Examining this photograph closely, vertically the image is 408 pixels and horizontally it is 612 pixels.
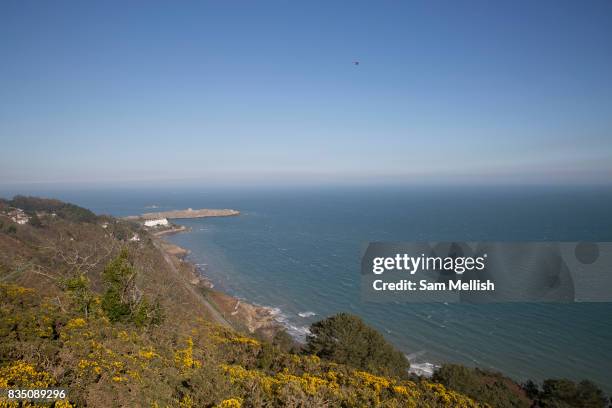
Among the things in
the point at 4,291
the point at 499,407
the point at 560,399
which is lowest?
the point at 560,399

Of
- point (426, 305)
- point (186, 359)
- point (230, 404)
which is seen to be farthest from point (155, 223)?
point (230, 404)

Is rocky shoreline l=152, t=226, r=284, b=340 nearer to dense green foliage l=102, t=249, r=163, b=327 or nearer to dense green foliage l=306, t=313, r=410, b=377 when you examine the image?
dense green foliage l=306, t=313, r=410, b=377

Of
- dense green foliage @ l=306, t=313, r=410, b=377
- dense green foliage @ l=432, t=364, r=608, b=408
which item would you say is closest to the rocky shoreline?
dense green foliage @ l=306, t=313, r=410, b=377

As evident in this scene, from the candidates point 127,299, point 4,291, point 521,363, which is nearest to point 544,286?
point 521,363

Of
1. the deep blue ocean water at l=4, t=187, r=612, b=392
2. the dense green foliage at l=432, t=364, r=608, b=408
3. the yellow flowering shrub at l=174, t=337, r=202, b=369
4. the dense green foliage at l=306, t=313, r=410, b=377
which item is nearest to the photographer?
the yellow flowering shrub at l=174, t=337, r=202, b=369

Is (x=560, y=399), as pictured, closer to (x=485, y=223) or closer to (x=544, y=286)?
(x=544, y=286)

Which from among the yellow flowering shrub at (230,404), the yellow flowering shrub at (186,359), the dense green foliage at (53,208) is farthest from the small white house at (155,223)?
the yellow flowering shrub at (230,404)

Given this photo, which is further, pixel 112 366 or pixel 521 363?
pixel 521 363

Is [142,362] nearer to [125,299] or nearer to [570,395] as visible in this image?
[125,299]
